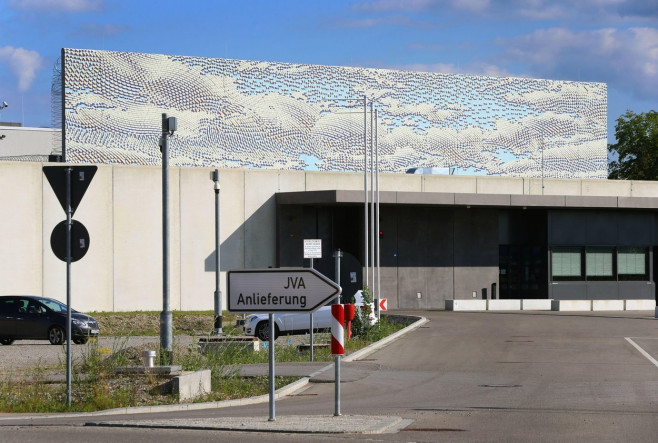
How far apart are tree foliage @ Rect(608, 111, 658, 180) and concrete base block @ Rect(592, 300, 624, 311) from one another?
3470 centimetres

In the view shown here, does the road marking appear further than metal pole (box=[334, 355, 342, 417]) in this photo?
Yes

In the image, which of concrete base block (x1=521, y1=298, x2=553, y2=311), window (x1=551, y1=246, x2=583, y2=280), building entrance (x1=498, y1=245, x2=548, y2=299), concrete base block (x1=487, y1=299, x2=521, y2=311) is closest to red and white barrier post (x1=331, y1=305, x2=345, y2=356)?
concrete base block (x1=487, y1=299, x2=521, y2=311)

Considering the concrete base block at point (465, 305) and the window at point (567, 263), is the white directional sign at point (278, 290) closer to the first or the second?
the concrete base block at point (465, 305)

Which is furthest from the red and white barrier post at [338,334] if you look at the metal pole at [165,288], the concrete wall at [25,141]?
the concrete wall at [25,141]

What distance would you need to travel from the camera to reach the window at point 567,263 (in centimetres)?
5391

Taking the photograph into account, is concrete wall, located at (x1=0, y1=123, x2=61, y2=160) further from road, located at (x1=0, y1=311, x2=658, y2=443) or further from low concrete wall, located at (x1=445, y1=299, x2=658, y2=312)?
road, located at (x1=0, y1=311, x2=658, y2=443)

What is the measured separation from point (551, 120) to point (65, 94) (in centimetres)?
3242

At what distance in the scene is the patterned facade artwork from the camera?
186 ft

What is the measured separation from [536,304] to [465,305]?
3.79m

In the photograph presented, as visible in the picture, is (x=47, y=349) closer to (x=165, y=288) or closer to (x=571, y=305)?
(x=165, y=288)

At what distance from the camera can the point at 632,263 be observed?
55.8 m

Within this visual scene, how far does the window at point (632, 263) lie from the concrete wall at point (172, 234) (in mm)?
8674

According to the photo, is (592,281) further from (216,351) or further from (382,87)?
(216,351)

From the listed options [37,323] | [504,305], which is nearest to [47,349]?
[37,323]
